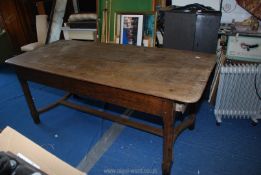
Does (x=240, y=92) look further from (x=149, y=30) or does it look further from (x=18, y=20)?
(x=18, y=20)

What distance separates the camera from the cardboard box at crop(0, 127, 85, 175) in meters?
0.99

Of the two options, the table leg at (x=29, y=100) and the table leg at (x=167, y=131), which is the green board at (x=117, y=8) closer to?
the table leg at (x=29, y=100)

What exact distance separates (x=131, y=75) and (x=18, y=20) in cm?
399

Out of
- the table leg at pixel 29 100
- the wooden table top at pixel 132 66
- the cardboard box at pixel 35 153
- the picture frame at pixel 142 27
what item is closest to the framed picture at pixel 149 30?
the picture frame at pixel 142 27

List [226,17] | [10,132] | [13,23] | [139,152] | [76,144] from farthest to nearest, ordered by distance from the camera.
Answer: [13,23], [226,17], [76,144], [139,152], [10,132]

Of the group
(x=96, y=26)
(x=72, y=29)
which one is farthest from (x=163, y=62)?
(x=72, y=29)

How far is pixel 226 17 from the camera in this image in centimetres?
260

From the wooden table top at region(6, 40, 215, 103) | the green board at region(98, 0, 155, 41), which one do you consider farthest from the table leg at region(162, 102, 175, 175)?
the green board at region(98, 0, 155, 41)

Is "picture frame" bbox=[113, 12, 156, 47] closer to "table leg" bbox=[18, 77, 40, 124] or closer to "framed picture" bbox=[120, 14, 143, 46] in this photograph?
"framed picture" bbox=[120, 14, 143, 46]

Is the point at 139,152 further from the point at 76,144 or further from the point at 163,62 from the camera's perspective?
the point at 163,62

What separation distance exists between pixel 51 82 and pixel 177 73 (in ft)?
3.68

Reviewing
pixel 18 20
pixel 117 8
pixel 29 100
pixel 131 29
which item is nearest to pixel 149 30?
→ pixel 131 29

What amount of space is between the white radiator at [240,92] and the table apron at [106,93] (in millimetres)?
1096

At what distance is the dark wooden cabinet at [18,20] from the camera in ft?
14.0
